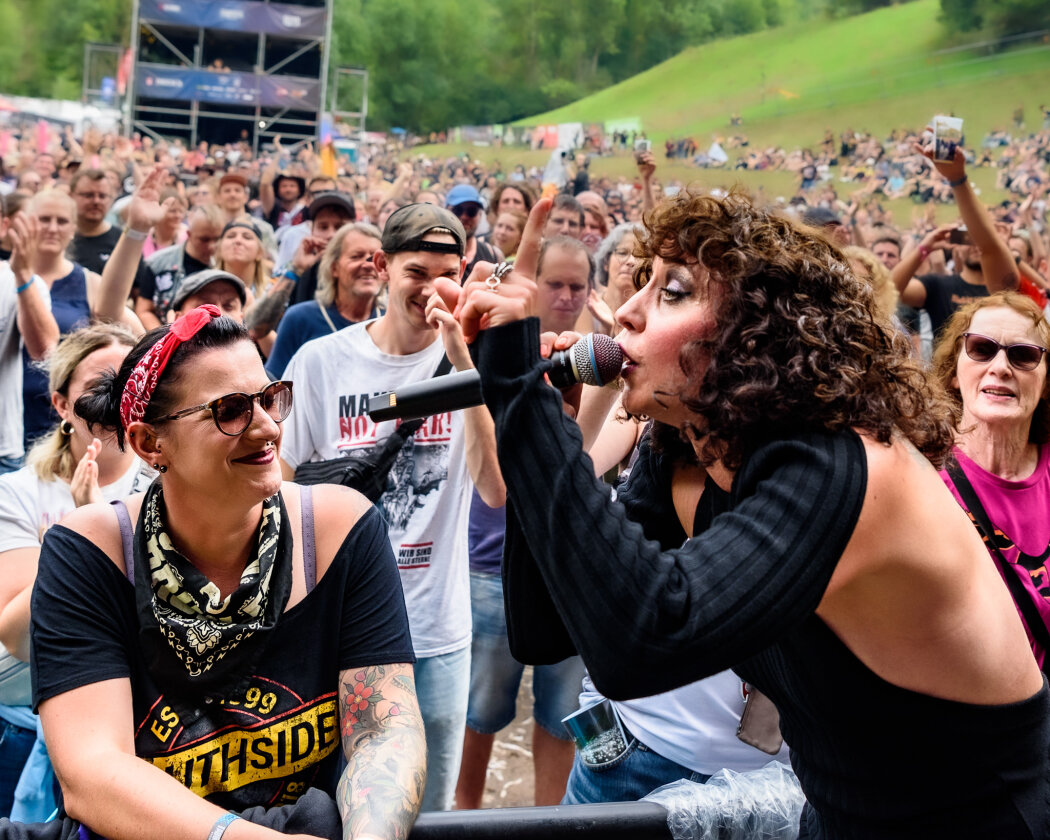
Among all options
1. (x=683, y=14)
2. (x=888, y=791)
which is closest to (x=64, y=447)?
(x=888, y=791)

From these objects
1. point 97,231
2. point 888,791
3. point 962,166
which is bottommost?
point 888,791

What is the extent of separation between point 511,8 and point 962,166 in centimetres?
1866

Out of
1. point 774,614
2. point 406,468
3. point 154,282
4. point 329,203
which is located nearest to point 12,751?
point 406,468

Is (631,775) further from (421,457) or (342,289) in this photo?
(342,289)

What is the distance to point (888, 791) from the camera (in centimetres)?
145

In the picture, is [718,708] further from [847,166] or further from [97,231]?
[847,166]

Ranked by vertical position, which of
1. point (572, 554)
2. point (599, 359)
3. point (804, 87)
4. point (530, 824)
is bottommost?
point (530, 824)

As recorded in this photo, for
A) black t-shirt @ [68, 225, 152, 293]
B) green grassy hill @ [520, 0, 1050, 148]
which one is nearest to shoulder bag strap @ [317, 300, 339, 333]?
black t-shirt @ [68, 225, 152, 293]

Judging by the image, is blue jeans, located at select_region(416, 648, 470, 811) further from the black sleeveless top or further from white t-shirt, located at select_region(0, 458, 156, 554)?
the black sleeveless top

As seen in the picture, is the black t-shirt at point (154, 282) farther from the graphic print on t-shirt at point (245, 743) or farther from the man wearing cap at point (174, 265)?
the graphic print on t-shirt at point (245, 743)

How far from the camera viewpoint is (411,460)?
315 centimetres

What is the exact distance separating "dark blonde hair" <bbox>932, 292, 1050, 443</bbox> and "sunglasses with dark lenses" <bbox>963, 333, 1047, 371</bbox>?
0.04 metres

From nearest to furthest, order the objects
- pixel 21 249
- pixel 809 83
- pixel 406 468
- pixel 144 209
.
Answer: pixel 406 468 < pixel 21 249 < pixel 144 209 < pixel 809 83

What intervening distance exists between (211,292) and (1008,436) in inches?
127
